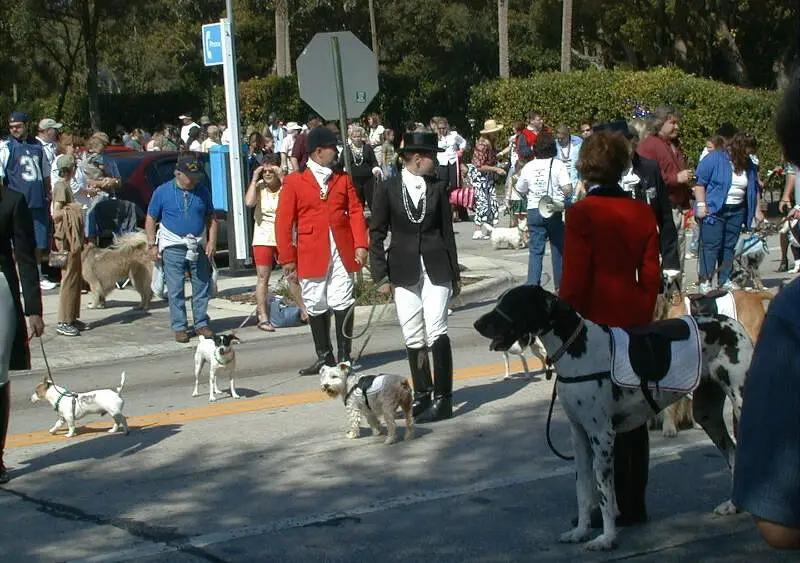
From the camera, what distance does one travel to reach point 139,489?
7.46m

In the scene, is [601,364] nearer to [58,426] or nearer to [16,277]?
[16,277]

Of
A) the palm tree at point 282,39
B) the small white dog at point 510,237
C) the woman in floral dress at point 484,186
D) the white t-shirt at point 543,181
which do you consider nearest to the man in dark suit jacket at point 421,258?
the white t-shirt at point 543,181

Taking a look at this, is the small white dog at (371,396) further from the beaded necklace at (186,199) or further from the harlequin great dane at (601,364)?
the beaded necklace at (186,199)

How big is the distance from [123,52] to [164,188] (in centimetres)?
5403

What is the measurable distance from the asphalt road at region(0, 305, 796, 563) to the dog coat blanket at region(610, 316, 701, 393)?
796mm

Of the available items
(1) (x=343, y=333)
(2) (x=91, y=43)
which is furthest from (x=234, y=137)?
(2) (x=91, y=43)

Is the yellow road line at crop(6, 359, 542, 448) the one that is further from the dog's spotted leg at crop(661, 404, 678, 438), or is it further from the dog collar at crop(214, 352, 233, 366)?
the dog's spotted leg at crop(661, 404, 678, 438)

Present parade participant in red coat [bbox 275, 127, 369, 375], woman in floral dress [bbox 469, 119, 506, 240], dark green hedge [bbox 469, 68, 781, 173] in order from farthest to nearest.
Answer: dark green hedge [bbox 469, 68, 781, 173]
woman in floral dress [bbox 469, 119, 506, 240]
parade participant in red coat [bbox 275, 127, 369, 375]

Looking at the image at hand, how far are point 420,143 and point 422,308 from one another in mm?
1158

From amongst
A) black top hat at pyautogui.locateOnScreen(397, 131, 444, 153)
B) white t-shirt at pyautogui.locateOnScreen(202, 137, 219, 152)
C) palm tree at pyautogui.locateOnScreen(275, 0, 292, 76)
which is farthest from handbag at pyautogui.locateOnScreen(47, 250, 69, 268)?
palm tree at pyautogui.locateOnScreen(275, 0, 292, 76)

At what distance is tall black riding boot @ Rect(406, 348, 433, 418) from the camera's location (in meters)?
8.95

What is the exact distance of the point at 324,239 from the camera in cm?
1052

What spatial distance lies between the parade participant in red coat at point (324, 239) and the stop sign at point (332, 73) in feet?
11.9

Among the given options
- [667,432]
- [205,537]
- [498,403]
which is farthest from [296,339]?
[205,537]
